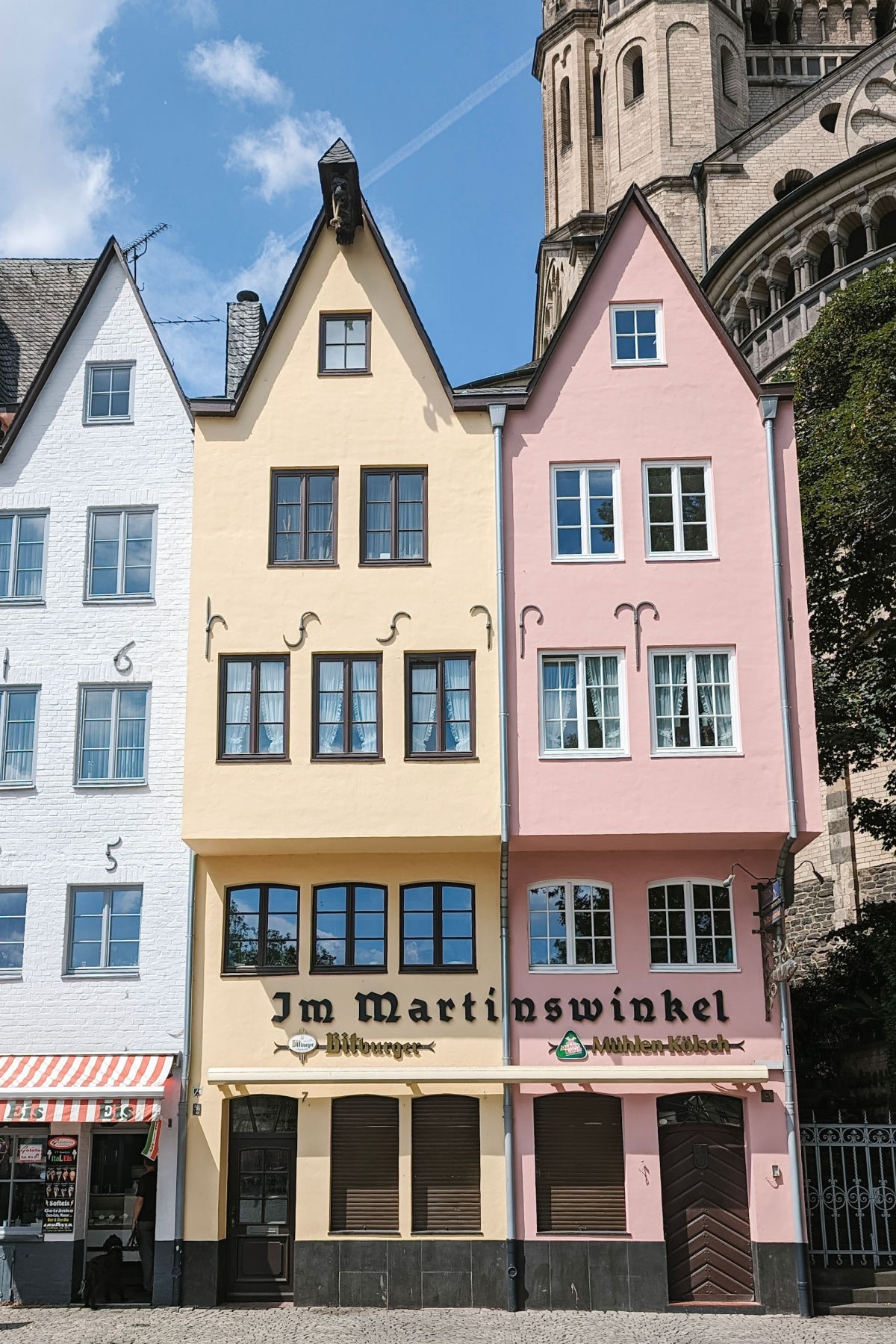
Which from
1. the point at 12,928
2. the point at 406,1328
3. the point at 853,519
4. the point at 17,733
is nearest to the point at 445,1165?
the point at 406,1328

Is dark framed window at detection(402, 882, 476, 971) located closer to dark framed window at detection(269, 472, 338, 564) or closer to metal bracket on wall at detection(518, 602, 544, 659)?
metal bracket on wall at detection(518, 602, 544, 659)

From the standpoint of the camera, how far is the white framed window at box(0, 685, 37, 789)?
24.3 meters

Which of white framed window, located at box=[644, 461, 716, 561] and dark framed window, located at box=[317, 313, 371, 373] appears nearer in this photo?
white framed window, located at box=[644, 461, 716, 561]

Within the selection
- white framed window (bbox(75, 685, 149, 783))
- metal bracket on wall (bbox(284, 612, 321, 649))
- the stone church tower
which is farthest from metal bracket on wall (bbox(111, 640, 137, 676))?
the stone church tower

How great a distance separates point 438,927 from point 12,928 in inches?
271

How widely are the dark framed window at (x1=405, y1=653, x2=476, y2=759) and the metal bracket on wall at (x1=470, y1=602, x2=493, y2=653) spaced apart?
41cm

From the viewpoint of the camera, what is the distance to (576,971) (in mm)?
22812

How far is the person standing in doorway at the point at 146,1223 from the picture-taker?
22.1 meters

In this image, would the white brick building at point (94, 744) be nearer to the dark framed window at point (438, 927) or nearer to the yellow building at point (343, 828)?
the yellow building at point (343, 828)

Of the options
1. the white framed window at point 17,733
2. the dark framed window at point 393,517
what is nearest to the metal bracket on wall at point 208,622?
the dark framed window at point 393,517

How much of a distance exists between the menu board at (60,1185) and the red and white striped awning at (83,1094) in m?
0.57

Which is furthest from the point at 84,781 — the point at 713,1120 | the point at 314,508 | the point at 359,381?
the point at 713,1120

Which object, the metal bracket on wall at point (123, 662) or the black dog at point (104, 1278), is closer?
the black dog at point (104, 1278)

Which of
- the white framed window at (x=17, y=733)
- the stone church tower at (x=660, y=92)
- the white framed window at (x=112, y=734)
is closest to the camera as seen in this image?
the white framed window at (x=112, y=734)
